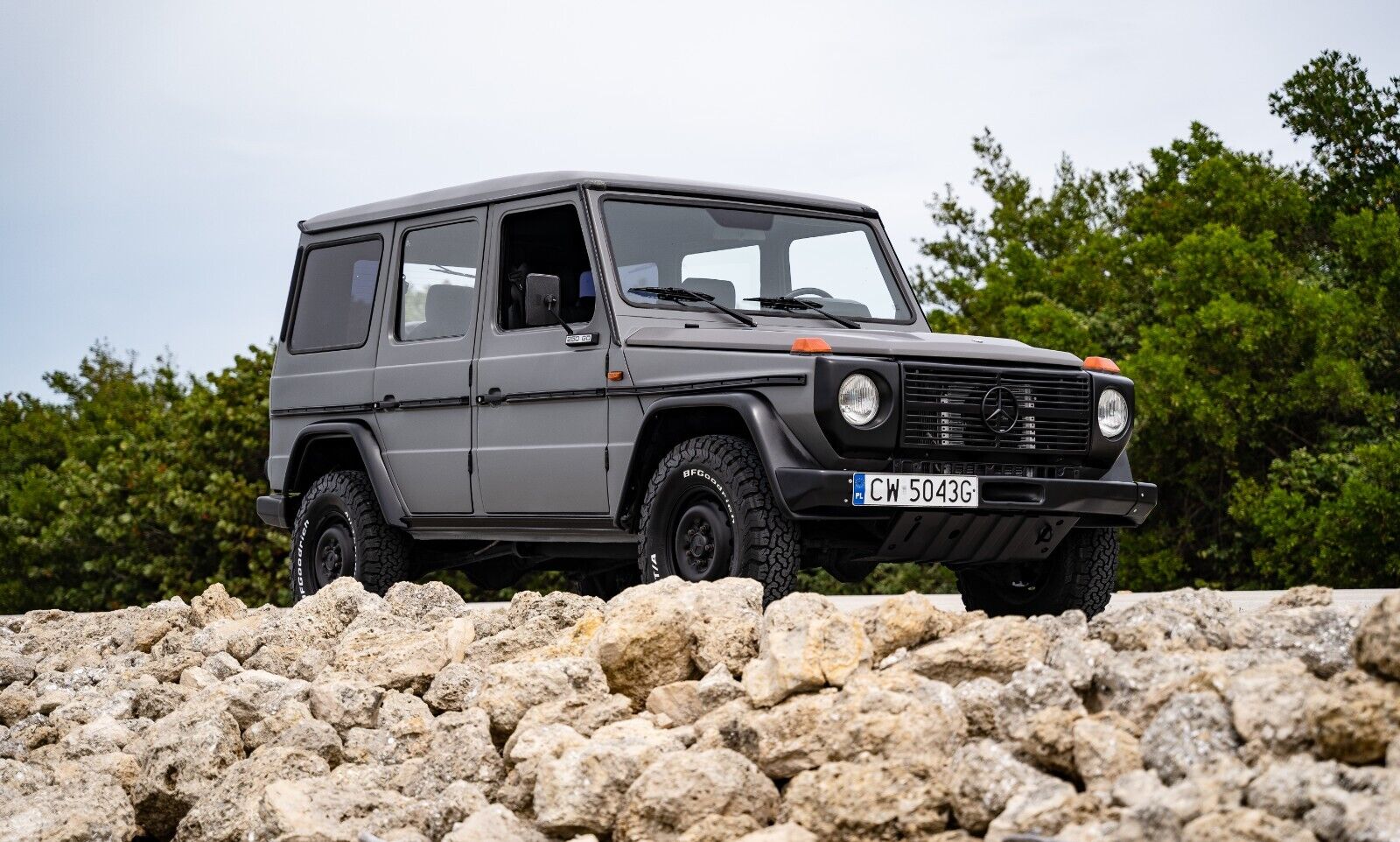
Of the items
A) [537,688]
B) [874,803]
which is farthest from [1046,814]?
A: [537,688]

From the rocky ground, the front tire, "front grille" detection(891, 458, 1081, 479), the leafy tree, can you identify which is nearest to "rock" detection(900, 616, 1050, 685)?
the rocky ground

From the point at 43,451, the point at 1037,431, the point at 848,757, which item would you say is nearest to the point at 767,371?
the point at 1037,431

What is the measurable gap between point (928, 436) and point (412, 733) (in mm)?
2338

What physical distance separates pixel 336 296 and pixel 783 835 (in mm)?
6115

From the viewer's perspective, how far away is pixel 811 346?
6.81 metres

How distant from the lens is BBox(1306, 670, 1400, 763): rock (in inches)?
153

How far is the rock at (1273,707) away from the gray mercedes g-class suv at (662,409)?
2581 mm

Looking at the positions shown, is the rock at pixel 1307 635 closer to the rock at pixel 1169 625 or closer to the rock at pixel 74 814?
the rock at pixel 1169 625

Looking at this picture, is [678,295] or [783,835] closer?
[783,835]

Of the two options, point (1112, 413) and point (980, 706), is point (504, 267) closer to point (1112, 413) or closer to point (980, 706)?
point (1112, 413)

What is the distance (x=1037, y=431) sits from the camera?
7.24 meters

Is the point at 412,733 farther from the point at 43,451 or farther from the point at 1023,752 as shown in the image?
the point at 43,451

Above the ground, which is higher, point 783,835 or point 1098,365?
point 1098,365

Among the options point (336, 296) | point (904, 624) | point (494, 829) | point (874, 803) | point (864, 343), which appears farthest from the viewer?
point (336, 296)
